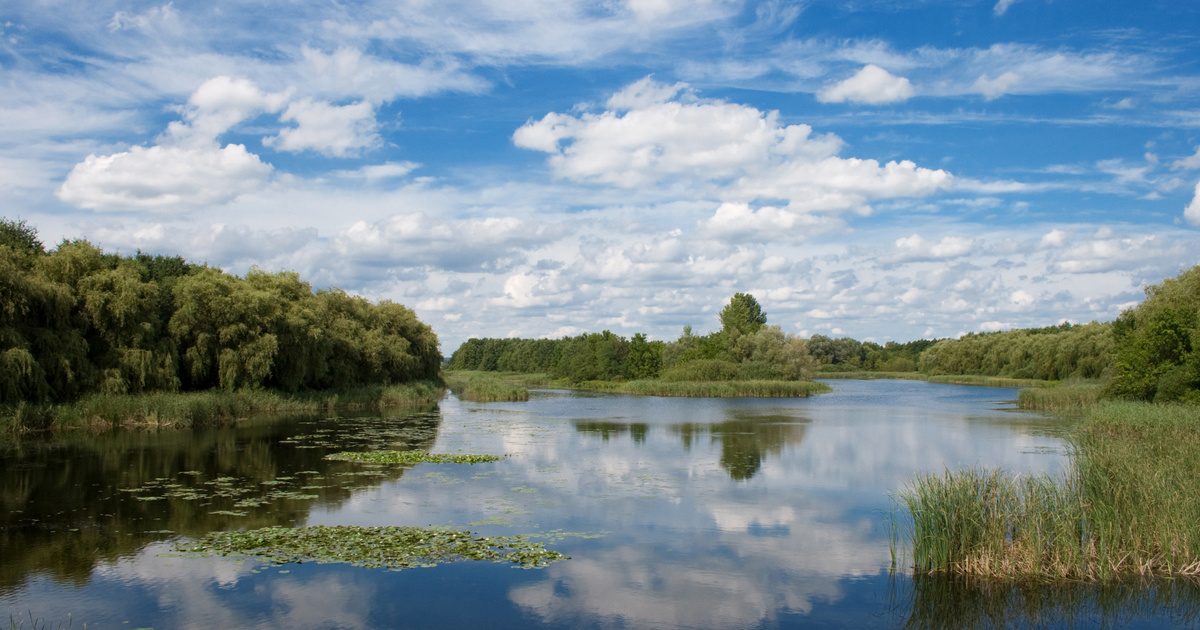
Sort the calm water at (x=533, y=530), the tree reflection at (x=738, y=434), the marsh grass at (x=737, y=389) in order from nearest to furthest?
the calm water at (x=533, y=530) → the tree reflection at (x=738, y=434) → the marsh grass at (x=737, y=389)

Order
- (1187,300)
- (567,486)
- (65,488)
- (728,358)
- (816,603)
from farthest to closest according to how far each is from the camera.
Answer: (728,358)
(1187,300)
(567,486)
(65,488)
(816,603)

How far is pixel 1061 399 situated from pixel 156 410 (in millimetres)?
40899

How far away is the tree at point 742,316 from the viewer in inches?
3469

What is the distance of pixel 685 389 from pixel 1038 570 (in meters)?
52.2

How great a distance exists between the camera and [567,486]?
1789cm

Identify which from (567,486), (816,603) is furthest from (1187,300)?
(816,603)

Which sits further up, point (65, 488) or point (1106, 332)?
point (1106, 332)

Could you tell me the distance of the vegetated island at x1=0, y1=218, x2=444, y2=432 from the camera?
26469 mm

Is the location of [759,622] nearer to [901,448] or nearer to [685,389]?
[901,448]

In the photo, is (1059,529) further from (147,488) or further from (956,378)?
(956,378)

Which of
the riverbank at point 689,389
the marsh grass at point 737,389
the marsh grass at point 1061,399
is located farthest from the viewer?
the marsh grass at point 737,389

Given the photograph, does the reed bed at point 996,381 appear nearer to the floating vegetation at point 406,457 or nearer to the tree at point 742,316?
the tree at point 742,316

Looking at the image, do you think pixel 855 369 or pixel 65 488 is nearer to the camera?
pixel 65 488

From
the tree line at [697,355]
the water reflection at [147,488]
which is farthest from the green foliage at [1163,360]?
the tree line at [697,355]
